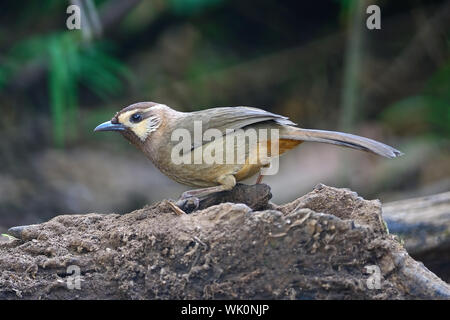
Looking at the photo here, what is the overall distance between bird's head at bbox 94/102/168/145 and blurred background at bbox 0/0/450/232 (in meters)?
3.75

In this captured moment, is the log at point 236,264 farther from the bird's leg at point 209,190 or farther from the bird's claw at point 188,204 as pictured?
the bird's leg at point 209,190

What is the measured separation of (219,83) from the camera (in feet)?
32.5

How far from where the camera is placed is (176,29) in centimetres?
995

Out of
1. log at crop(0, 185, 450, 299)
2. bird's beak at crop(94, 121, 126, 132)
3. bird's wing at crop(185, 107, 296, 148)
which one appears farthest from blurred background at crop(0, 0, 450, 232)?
log at crop(0, 185, 450, 299)

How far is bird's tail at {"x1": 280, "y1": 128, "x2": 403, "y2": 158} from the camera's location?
4.03 meters

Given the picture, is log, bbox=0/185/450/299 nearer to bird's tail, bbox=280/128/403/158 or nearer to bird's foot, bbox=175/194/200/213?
bird's foot, bbox=175/194/200/213

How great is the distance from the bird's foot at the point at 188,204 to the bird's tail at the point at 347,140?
2.23 feet

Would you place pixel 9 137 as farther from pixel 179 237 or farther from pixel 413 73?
pixel 179 237

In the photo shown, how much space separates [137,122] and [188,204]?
0.77m

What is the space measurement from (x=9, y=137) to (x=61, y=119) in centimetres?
89

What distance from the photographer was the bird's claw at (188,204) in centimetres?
409

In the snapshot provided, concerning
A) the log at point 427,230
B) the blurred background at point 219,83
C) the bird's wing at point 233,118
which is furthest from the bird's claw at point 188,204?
the blurred background at point 219,83

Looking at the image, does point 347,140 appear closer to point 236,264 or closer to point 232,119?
point 232,119

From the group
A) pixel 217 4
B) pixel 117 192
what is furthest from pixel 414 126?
pixel 117 192
